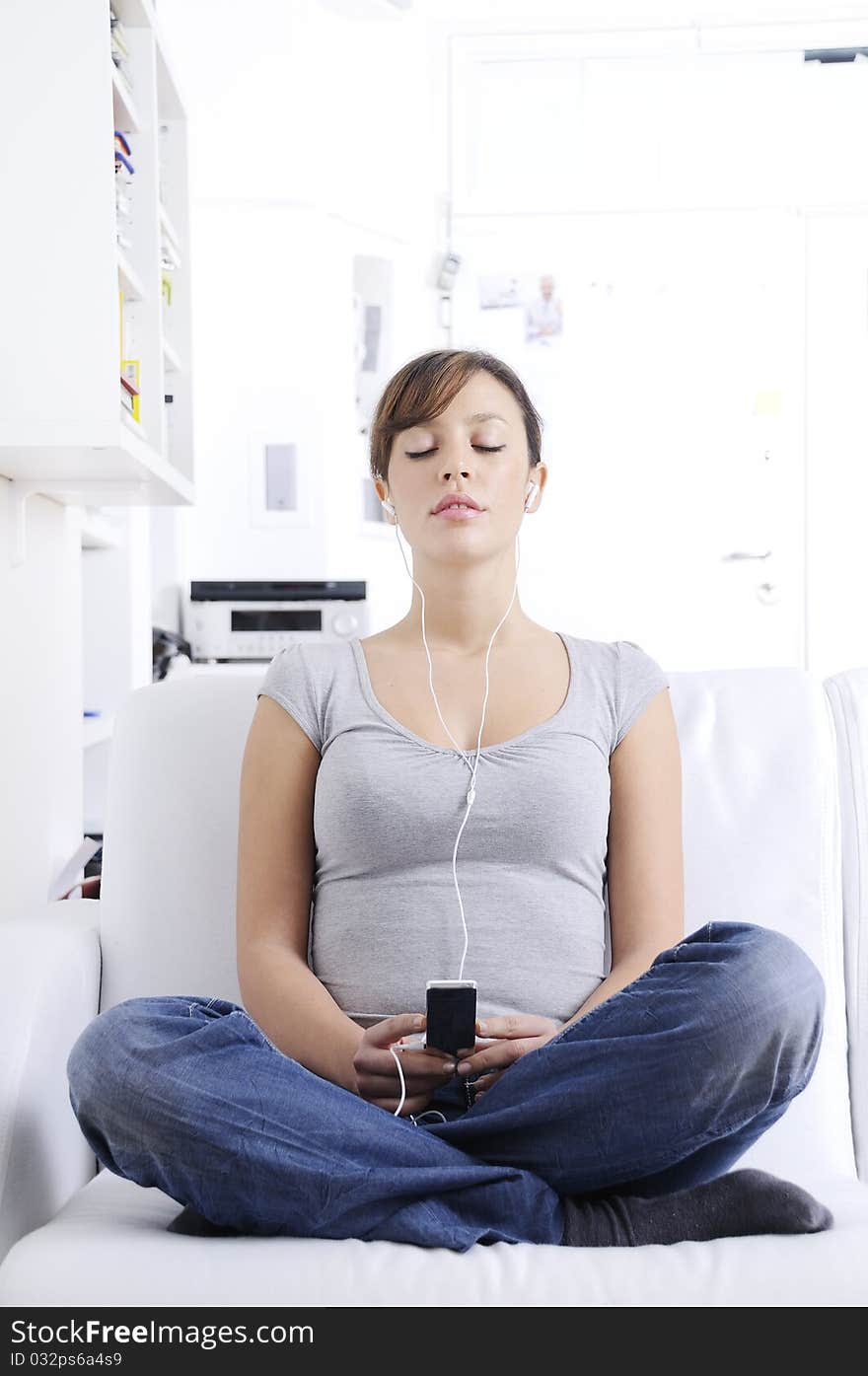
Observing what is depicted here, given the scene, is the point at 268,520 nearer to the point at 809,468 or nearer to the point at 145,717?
the point at 809,468

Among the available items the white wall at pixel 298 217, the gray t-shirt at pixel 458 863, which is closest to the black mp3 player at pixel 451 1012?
the gray t-shirt at pixel 458 863

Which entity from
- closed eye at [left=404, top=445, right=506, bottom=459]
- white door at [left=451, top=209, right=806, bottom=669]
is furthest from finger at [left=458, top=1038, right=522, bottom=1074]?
white door at [left=451, top=209, right=806, bottom=669]

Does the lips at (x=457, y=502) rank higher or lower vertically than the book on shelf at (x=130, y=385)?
lower

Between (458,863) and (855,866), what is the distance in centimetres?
44

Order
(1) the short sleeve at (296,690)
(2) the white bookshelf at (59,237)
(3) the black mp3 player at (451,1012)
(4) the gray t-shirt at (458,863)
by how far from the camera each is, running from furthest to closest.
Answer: (2) the white bookshelf at (59,237), (1) the short sleeve at (296,690), (4) the gray t-shirt at (458,863), (3) the black mp3 player at (451,1012)

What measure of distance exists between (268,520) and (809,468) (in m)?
1.74

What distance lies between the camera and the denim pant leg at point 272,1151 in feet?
3.17

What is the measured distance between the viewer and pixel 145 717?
150 centimetres

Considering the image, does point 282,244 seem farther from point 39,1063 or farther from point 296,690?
point 39,1063

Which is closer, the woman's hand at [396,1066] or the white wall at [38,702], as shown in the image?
the woman's hand at [396,1066]

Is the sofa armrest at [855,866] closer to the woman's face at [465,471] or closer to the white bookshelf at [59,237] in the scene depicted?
the woman's face at [465,471]

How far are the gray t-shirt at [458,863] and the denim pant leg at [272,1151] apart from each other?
218 millimetres

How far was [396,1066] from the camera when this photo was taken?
1.13m

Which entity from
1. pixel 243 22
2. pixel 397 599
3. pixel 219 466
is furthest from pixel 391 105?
pixel 397 599
